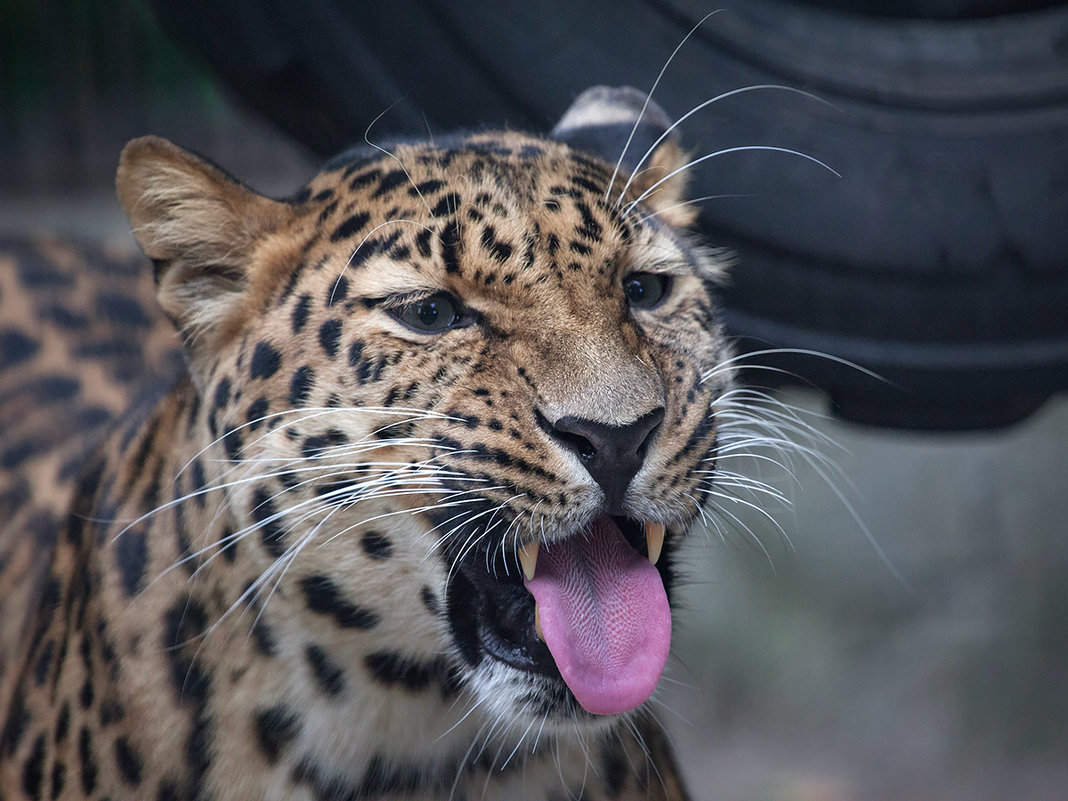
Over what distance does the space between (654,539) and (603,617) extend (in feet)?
0.66

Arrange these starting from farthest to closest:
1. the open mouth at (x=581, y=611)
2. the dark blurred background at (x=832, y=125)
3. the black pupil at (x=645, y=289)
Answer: the dark blurred background at (x=832, y=125), the black pupil at (x=645, y=289), the open mouth at (x=581, y=611)

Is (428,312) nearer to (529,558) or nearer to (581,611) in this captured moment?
(529,558)

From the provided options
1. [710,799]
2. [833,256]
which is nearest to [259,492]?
[833,256]

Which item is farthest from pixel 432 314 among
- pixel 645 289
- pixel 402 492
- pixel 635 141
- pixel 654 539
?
pixel 635 141

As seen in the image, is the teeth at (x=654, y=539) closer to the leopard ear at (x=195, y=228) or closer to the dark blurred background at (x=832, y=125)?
the dark blurred background at (x=832, y=125)

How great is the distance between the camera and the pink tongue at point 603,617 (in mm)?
2396

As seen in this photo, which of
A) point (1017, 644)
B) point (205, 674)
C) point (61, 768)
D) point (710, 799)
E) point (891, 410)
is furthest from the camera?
point (1017, 644)

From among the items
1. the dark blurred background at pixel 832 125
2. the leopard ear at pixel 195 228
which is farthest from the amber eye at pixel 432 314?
the dark blurred background at pixel 832 125

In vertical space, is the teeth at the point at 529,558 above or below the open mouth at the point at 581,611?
above

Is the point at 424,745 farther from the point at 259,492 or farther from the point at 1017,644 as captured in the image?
the point at 1017,644

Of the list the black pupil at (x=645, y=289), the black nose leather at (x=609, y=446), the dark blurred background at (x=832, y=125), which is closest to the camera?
the black nose leather at (x=609, y=446)

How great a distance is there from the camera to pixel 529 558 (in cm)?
246

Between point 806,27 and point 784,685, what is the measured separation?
3635 millimetres

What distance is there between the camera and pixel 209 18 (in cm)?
336
